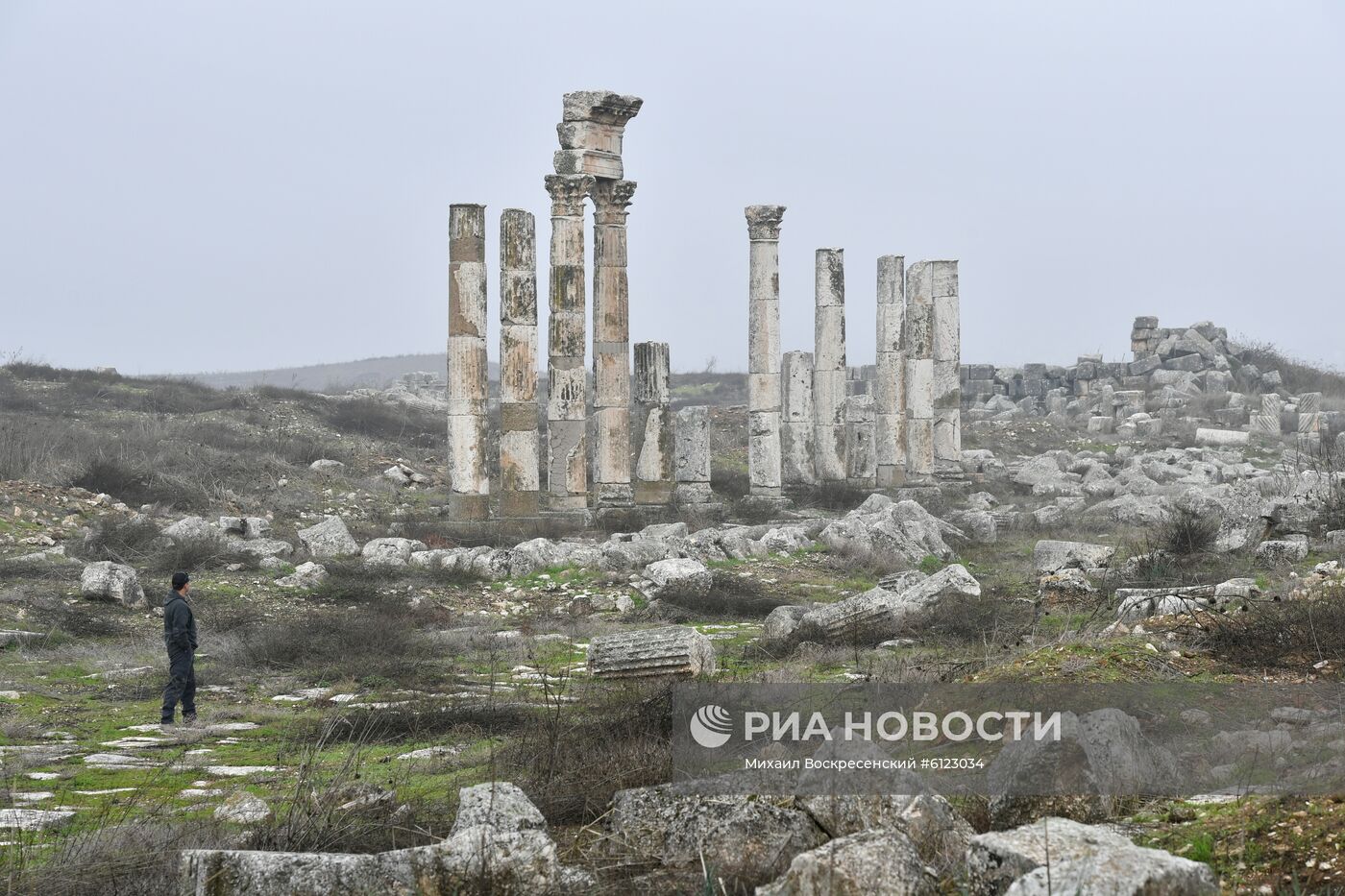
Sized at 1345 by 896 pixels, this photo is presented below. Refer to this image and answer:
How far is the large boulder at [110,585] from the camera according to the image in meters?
17.0

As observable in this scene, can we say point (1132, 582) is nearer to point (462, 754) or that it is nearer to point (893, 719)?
point (893, 719)

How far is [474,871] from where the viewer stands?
609 cm

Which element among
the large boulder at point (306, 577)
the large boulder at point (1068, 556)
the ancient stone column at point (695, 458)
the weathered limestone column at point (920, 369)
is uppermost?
the weathered limestone column at point (920, 369)

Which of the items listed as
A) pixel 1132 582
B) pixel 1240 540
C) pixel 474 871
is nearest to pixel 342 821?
pixel 474 871

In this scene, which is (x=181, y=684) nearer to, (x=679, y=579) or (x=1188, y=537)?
(x=679, y=579)

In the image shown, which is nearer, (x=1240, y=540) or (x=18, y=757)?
(x=18, y=757)

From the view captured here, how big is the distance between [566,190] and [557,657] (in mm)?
13583

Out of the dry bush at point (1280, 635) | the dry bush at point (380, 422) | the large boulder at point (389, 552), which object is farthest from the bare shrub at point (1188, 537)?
the dry bush at point (380, 422)

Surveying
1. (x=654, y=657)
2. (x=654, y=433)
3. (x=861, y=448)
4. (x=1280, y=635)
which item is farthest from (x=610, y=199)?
(x=1280, y=635)

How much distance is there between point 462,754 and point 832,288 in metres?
24.4

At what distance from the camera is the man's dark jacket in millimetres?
11867

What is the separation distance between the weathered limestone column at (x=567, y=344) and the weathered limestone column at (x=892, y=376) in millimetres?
9791

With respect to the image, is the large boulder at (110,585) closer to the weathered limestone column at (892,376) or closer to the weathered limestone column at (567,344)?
the weathered limestone column at (567,344)

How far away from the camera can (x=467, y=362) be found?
25.4 m
